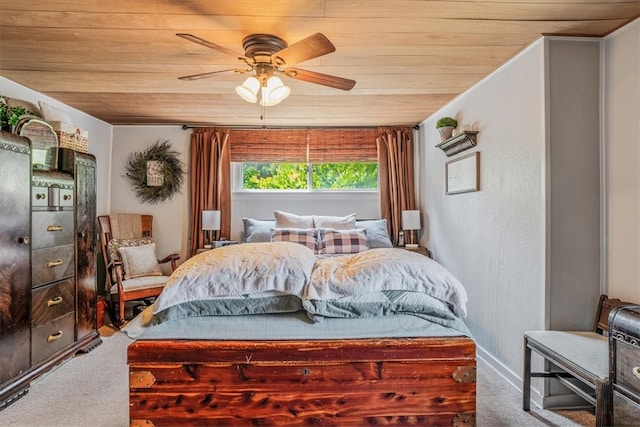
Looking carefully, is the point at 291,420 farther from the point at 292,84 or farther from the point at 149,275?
the point at 149,275

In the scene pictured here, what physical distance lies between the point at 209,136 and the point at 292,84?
1768 millimetres

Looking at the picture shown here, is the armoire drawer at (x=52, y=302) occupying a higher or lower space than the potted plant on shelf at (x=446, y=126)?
lower

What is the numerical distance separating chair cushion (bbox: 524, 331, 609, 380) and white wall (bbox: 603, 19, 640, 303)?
0.31m

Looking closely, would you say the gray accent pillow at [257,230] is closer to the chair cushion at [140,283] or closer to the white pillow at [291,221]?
the white pillow at [291,221]

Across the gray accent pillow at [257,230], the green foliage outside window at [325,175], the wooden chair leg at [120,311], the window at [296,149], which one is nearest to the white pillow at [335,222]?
the gray accent pillow at [257,230]

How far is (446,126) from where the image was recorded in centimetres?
332

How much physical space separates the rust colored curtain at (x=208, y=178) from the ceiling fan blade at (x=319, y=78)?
2.34 meters

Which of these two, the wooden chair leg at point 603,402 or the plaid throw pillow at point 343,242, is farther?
the plaid throw pillow at point 343,242

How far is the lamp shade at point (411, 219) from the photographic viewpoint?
4094mm

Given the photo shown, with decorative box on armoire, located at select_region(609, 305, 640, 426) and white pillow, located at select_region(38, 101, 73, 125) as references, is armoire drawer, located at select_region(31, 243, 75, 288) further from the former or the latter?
decorative box on armoire, located at select_region(609, 305, 640, 426)

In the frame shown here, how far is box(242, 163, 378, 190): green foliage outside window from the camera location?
460cm

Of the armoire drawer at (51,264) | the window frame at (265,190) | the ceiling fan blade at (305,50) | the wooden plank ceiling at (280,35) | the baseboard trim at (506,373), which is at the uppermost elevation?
the wooden plank ceiling at (280,35)

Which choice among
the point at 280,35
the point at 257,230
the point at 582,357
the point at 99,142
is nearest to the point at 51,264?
the point at 257,230

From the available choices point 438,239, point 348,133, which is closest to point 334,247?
point 438,239
